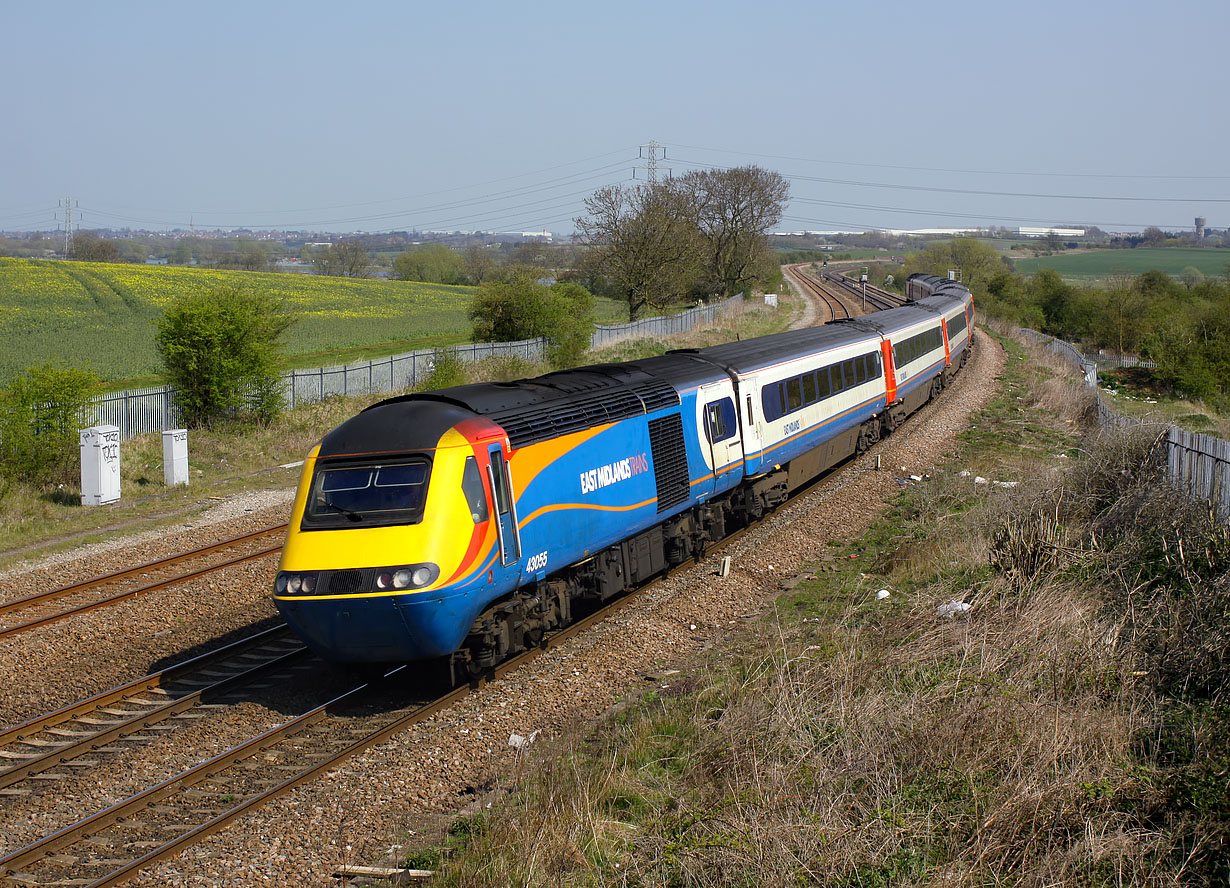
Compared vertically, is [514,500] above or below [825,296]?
below

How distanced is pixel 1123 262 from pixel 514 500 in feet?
506

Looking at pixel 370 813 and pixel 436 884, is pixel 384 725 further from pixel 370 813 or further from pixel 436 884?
pixel 436 884

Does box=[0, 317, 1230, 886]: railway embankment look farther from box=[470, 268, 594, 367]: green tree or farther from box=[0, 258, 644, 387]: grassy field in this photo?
box=[470, 268, 594, 367]: green tree

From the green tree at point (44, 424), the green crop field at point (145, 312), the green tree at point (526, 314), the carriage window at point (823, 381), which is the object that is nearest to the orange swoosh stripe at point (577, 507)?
the carriage window at point (823, 381)

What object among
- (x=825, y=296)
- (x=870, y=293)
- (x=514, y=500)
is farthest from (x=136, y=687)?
(x=870, y=293)

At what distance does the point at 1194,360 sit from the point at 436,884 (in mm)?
38150

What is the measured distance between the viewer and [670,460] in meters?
13.6

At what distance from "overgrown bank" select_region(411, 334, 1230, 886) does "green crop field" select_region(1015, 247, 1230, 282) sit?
118607 millimetres

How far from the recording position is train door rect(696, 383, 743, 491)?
14.8 meters

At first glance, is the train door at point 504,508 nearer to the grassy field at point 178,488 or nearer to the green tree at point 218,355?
the grassy field at point 178,488

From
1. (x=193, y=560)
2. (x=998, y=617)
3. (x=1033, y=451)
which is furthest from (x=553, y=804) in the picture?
(x=1033, y=451)

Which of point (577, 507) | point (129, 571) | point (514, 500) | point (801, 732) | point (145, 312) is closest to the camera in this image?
point (801, 732)

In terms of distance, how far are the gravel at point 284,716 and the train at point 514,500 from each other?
2.14 feet

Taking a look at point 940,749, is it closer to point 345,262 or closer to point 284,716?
point 284,716
